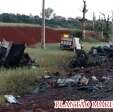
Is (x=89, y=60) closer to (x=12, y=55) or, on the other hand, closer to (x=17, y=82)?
(x=12, y=55)

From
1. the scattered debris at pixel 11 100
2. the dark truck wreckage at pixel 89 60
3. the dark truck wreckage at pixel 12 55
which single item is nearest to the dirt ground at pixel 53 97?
the scattered debris at pixel 11 100

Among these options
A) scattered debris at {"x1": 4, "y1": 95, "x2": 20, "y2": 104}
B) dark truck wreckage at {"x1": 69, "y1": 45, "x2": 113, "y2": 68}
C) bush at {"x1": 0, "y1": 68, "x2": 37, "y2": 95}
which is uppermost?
scattered debris at {"x1": 4, "y1": 95, "x2": 20, "y2": 104}

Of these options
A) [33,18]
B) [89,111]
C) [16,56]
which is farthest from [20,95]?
[33,18]

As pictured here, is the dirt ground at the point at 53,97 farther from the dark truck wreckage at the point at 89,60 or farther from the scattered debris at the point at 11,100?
the dark truck wreckage at the point at 89,60

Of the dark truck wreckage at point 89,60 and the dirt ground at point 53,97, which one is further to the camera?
the dark truck wreckage at point 89,60

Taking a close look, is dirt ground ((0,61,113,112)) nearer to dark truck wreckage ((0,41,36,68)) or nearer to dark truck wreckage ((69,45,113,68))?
dark truck wreckage ((0,41,36,68))

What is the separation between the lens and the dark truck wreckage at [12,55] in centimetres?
2133

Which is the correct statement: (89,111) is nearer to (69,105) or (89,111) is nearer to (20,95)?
(69,105)

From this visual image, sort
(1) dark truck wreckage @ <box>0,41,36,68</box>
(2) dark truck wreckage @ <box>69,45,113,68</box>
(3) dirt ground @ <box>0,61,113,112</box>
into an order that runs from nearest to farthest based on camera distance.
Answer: (3) dirt ground @ <box>0,61,113,112</box> → (1) dark truck wreckage @ <box>0,41,36,68</box> → (2) dark truck wreckage @ <box>69,45,113,68</box>

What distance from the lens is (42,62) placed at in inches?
961

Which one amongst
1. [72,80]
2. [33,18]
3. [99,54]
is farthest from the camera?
[33,18]

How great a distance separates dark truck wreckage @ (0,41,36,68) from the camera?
21328 millimetres

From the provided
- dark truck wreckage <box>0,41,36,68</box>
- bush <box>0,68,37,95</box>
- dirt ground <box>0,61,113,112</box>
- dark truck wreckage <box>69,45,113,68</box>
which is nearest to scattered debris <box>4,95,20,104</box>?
dirt ground <box>0,61,113,112</box>

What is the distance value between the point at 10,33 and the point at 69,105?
44.3 metres
